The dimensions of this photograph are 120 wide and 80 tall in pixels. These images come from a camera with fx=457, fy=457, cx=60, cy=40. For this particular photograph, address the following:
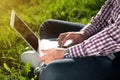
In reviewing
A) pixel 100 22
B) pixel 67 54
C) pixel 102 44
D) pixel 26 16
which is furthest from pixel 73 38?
pixel 26 16

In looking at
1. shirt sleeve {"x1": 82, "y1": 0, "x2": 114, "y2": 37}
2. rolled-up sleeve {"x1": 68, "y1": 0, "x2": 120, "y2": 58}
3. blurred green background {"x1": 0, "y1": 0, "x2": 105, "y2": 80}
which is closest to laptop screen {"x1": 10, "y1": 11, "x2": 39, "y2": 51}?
blurred green background {"x1": 0, "y1": 0, "x2": 105, "y2": 80}

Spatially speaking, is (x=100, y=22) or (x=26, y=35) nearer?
(x=100, y=22)

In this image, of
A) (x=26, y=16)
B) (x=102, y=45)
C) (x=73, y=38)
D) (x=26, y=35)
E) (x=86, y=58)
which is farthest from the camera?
(x=26, y=16)

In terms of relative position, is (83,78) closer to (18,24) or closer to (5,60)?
(18,24)

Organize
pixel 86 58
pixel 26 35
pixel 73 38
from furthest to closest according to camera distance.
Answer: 1. pixel 26 35
2. pixel 73 38
3. pixel 86 58

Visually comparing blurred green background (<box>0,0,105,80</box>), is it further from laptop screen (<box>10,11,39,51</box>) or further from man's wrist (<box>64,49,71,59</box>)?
man's wrist (<box>64,49,71,59</box>)

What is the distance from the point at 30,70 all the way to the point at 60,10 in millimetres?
1307

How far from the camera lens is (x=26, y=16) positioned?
4488mm

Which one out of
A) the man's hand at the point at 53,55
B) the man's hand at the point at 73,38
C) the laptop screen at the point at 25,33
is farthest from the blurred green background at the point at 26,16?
the man's hand at the point at 53,55

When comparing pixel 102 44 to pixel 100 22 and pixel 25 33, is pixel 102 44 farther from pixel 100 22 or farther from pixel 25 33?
pixel 25 33

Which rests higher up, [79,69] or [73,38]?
[73,38]

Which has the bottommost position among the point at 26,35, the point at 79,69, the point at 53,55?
the point at 79,69

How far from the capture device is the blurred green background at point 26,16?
362 cm

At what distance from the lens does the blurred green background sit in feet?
11.9
